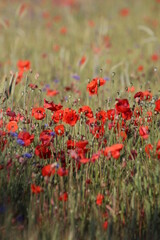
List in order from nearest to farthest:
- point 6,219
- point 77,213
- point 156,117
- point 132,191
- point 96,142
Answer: point 6,219 < point 77,213 < point 132,191 < point 96,142 < point 156,117

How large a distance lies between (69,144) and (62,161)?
0.31ft

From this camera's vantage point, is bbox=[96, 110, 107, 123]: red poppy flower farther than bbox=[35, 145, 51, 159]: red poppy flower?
Yes

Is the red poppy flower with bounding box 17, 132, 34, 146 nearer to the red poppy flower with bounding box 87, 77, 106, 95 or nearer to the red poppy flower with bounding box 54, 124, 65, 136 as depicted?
the red poppy flower with bounding box 54, 124, 65, 136

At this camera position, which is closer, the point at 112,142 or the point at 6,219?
the point at 6,219

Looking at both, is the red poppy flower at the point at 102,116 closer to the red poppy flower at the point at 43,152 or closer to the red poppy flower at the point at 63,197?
the red poppy flower at the point at 43,152

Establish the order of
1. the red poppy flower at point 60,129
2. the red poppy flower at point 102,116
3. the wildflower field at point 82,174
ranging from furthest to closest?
the red poppy flower at point 102,116 → the red poppy flower at point 60,129 → the wildflower field at point 82,174

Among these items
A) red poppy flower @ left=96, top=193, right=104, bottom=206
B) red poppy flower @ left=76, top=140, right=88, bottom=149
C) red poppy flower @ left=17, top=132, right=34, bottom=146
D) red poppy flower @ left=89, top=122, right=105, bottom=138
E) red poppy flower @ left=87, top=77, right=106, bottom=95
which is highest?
red poppy flower @ left=87, top=77, right=106, bottom=95

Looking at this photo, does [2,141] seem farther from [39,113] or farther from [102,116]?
[102,116]

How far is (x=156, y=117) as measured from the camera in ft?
7.59

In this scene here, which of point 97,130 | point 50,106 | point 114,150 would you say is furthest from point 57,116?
point 114,150

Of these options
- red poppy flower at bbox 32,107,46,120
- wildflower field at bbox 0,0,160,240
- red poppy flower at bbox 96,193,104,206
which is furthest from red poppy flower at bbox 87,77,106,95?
red poppy flower at bbox 96,193,104,206

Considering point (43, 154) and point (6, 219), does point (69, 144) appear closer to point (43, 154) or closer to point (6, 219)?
point (43, 154)

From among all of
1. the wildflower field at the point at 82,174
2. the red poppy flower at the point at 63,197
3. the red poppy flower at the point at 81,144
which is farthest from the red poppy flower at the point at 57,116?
the red poppy flower at the point at 63,197

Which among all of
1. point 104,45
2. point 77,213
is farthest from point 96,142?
point 104,45
